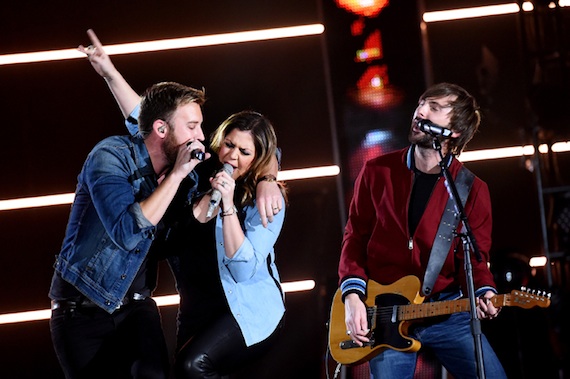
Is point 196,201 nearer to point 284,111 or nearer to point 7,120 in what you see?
point 284,111

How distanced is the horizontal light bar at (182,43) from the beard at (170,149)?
5.81 feet

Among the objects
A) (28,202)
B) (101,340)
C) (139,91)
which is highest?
(139,91)

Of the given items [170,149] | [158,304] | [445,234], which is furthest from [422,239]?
[158,304]

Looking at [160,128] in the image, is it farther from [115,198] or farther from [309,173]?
[309,173]

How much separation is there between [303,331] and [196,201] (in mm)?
1772

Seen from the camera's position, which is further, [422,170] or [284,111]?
[284,111]

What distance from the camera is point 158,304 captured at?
206 inches

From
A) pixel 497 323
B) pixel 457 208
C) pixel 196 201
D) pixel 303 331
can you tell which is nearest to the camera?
pixel 457 208

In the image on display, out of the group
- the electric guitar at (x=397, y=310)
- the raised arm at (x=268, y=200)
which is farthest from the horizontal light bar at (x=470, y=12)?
the electric guitar at (x=397, y=310)

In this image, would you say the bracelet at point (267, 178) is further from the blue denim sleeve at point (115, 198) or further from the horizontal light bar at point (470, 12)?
the horizontal light bar at point (470, 12)

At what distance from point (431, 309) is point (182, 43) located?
2.78m

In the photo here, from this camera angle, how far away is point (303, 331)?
5.18 meters

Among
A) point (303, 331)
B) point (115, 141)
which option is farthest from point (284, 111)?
point (115, 141)

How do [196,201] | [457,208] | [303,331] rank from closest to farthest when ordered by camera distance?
[457,208] → [196,201] → [303,331]
